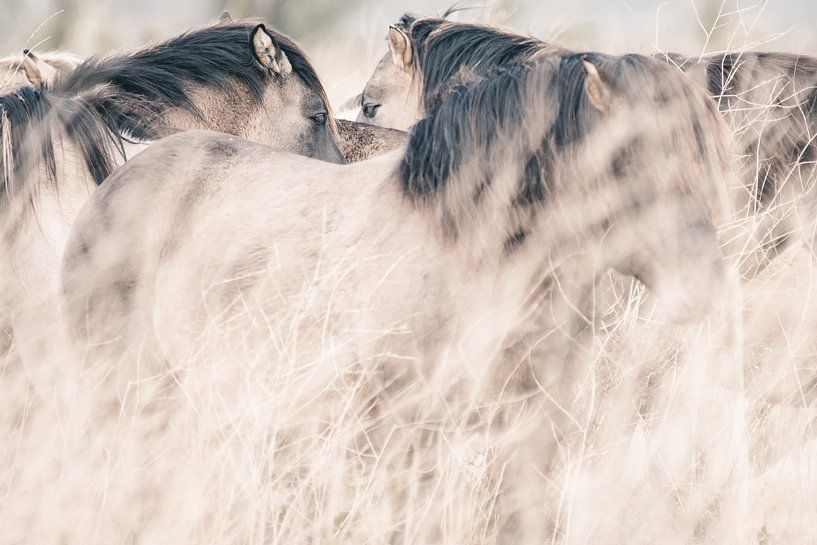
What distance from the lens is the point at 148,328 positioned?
12.2 feet

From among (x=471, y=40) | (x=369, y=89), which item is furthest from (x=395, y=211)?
(x=369, y=89)

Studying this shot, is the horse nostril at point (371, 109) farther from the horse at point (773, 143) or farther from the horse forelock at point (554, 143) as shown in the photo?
the horse forelock at point (554, 143)

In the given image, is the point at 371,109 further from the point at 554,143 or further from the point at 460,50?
the point at 554,143

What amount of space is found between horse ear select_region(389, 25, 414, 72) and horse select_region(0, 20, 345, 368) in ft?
1.92

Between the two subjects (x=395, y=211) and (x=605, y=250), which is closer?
(x=605, y=250)

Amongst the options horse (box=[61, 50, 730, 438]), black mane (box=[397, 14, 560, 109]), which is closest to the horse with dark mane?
horse (box=[61, 50, 730, 438])

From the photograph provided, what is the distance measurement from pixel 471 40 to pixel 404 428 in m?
2.92

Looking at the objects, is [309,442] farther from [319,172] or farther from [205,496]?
[319,172]

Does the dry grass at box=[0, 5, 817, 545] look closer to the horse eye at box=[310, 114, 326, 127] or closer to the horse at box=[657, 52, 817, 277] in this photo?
the horse at box=[657, 52, 817, 277]

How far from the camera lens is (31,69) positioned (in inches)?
216

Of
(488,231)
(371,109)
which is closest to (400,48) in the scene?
(371,109)

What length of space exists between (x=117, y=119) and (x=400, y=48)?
1.90 m

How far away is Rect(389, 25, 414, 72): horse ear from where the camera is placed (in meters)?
5.90

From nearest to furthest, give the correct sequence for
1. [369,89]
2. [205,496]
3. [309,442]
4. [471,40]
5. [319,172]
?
[205,496]
[309,442]
[319,172]
[471,40]
[369,89]
